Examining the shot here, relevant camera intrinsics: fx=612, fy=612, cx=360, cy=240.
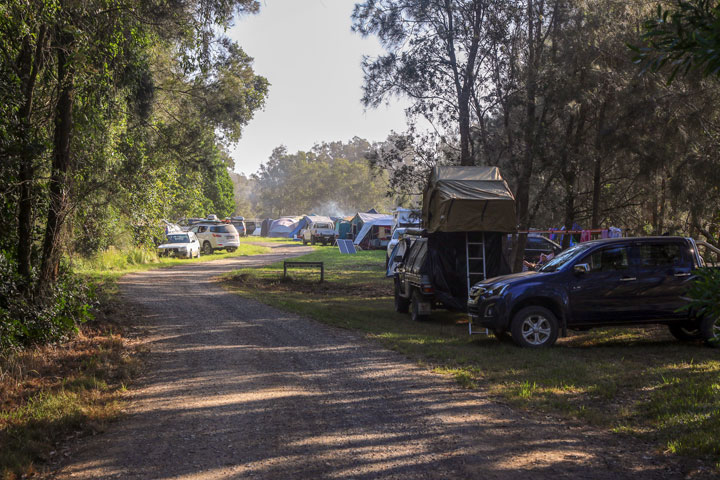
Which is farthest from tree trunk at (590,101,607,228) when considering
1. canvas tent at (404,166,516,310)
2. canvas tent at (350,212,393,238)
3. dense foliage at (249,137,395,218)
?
dense foliage at (249,137,395,218)

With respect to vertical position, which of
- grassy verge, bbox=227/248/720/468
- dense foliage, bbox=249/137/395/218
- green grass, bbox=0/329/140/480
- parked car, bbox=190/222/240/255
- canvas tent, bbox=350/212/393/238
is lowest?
grassy verge, bbox=227/248/720/468

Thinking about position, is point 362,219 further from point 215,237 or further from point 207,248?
point 207,248

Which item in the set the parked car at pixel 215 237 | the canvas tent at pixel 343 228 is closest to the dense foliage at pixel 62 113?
the parked car at pixel 215 237

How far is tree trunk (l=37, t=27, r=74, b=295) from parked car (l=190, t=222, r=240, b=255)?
27.0 meters

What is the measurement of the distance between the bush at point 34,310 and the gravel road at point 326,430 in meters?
1.61

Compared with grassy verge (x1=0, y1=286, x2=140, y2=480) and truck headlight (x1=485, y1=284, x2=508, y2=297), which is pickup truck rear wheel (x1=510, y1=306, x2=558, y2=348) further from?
grassy verge (x1=0, y1=286, x2=140, y2=480)

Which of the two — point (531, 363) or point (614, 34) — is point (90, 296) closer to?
point (531, 363)

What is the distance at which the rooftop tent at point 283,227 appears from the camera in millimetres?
73875

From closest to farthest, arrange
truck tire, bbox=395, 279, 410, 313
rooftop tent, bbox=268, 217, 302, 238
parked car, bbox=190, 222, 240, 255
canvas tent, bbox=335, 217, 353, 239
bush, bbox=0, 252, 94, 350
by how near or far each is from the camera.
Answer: bush, bbox=0, 252, 94, 350 → truck tire, bbox=395, 279, 410, 313 → parked car, bbox=190, 222, 240, 255 → canvas tent, bbox=335, 217, 353, 239 → rooftop tent, bbox=268, 217, 302, 238

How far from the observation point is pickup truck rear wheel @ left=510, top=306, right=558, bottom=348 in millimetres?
9750

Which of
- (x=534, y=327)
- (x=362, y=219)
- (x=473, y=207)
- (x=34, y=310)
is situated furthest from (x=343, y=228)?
(x=34, y=310)

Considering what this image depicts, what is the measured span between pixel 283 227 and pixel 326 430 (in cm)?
6946

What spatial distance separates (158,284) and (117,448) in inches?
609

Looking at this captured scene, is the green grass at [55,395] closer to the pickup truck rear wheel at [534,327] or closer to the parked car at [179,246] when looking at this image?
the pickup truck rear wheel at [534,327]
